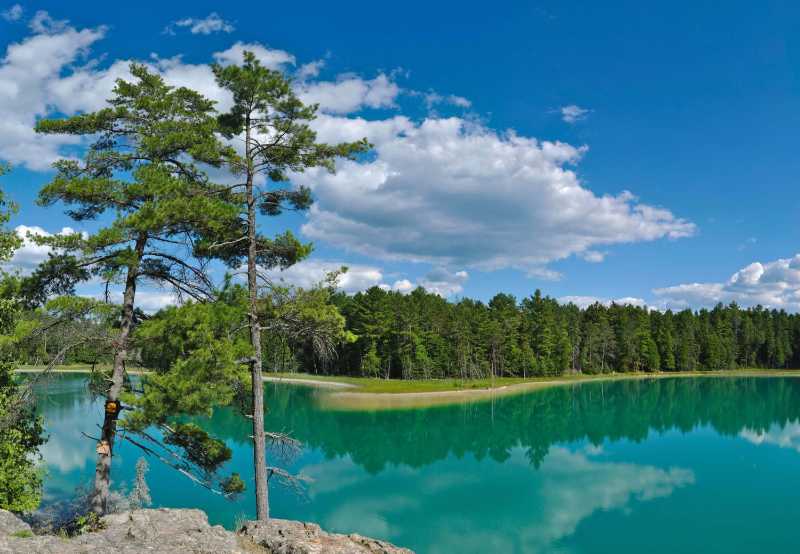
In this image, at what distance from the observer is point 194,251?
546 inches

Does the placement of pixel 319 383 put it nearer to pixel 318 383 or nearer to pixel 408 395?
pixel 318 383

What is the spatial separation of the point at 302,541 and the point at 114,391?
17.6ft

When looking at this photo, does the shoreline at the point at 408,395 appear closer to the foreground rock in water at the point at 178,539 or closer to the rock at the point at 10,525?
the foreground rock in water at the point at 178,539

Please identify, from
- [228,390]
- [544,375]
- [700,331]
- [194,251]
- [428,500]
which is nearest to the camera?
[228,390]

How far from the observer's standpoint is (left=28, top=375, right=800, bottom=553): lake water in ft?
68.3

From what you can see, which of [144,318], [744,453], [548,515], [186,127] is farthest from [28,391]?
[744,453]

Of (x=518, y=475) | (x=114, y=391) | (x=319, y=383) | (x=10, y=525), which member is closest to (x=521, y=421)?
(x=518, y=475)

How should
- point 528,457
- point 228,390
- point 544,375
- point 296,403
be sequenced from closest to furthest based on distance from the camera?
point 228,390, point 528,457, point 296,403, point 544,375

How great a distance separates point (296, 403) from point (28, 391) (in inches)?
1874

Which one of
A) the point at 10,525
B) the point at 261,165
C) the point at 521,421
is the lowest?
the point at 521,421

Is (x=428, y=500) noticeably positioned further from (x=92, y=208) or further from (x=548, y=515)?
(x=92, y=208)

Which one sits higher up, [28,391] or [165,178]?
[165,178]

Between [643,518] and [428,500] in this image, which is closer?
[643,518]

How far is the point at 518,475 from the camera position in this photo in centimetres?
3111
